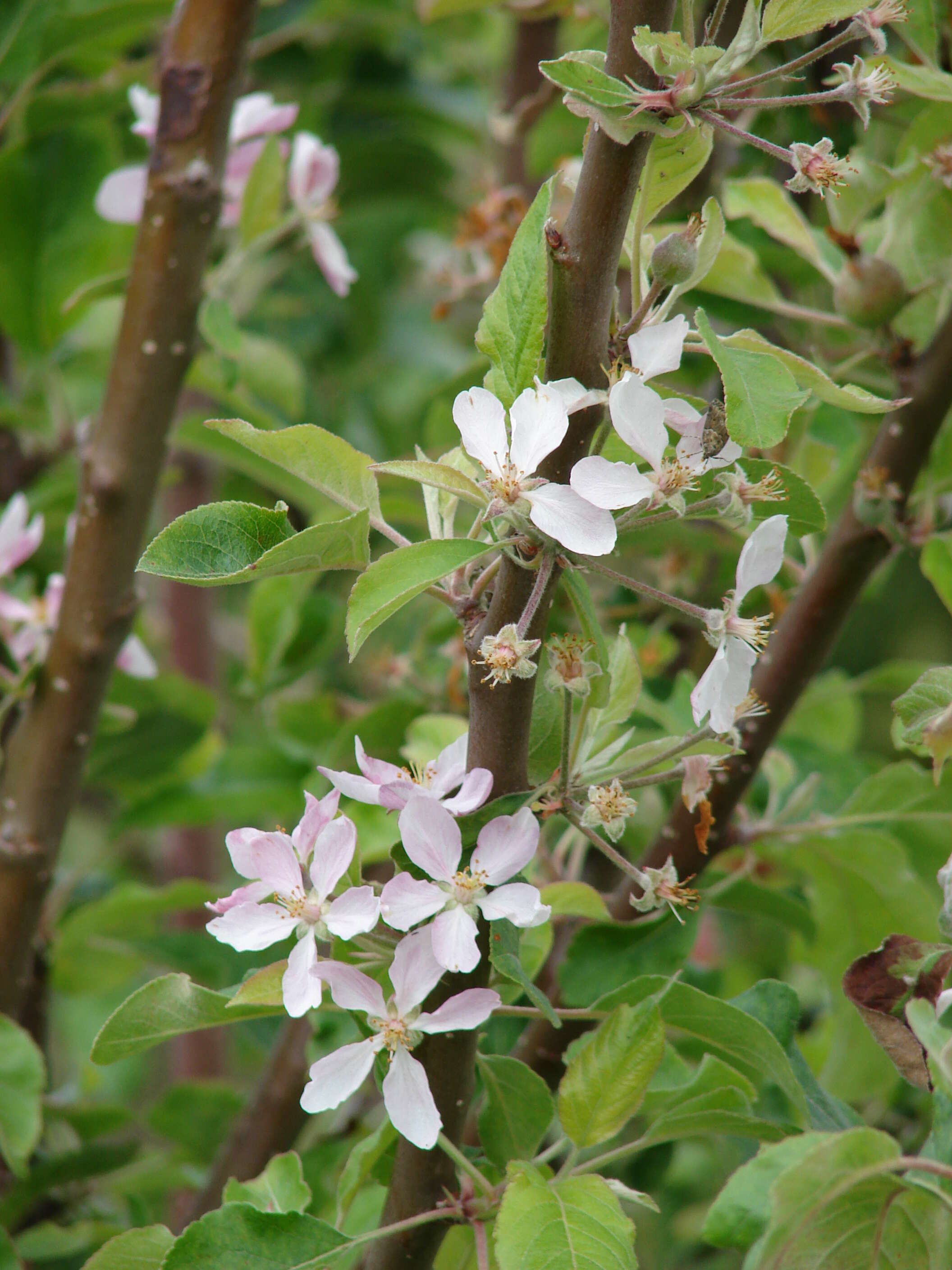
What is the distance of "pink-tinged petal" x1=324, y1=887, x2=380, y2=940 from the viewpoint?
1.44ft

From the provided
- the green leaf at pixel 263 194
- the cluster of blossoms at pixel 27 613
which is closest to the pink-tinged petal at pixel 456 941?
the cluster of blossoms at pixel 27 613

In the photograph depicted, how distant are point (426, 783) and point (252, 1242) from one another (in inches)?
7.4

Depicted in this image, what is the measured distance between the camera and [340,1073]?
458 millimetres

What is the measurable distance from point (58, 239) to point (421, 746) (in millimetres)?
641

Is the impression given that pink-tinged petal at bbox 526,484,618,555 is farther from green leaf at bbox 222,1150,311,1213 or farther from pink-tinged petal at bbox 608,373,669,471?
green leaf at bbox 222,1150,311,1213

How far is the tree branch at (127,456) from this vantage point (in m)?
0.76

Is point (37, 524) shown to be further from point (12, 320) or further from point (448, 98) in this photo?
point (448, 98)

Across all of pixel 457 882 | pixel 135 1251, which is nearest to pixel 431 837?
pixel 457 882

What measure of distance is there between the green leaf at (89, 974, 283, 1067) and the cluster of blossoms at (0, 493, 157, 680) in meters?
0.35

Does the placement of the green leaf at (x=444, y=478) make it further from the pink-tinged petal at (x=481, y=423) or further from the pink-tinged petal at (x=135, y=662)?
the pink-tinged petal at (x=135, y=662)

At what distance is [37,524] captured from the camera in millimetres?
818

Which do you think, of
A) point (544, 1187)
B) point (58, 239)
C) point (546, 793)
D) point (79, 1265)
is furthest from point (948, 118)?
point (79, 1265)

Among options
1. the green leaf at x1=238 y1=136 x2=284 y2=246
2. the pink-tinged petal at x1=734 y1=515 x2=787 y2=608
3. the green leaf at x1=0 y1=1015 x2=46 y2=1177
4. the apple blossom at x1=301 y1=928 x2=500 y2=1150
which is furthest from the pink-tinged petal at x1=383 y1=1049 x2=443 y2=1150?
the green leaf at x1=238 y1=136 x2=284 y2=246

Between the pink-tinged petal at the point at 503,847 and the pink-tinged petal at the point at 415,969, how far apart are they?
0.10 feet
